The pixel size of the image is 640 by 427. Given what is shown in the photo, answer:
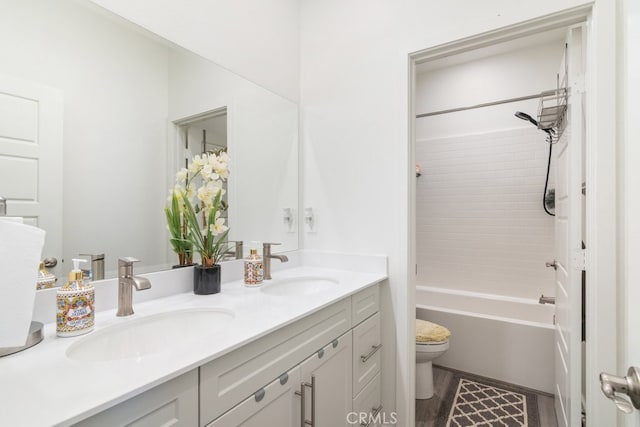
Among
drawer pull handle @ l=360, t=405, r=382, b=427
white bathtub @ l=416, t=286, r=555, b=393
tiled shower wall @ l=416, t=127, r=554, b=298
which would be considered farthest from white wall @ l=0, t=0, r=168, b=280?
tiled shower wall @ l=416, t=127, r=554, b=298

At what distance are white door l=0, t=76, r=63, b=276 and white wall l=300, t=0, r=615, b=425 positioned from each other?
1180 mm

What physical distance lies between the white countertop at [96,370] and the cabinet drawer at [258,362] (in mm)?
37

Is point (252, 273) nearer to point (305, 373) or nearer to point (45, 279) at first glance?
point (305, 373)

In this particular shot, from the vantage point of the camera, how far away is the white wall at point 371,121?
4.92 feet

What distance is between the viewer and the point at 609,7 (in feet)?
3.65

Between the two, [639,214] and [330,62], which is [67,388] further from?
[330,62]

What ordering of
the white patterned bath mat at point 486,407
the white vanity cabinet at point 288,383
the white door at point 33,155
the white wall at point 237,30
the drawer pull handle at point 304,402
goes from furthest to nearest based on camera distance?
the white patterned bath mat at point 486,407
the white wall at point 237,30
the drawer pull handle at point 304,402
the white door at point 33,155
the white vanity cabinet at point 288,383

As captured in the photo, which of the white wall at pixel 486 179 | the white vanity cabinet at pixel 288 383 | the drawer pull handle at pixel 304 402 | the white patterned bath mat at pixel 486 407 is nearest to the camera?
the white vanity cabinet at pixel 288 383

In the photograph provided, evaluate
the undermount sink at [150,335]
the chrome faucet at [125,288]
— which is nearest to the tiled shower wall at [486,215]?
the undermount sink at [150,335]

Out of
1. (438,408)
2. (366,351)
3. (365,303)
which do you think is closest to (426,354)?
(438,408)

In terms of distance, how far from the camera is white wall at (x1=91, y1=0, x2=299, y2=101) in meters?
1.17

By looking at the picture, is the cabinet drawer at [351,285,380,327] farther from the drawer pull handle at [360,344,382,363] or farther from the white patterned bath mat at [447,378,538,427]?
the white patterned bath mat at [447,378,538,427]

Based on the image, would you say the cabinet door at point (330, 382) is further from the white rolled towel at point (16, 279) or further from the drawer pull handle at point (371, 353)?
the white rolled towel at point (16, 279)

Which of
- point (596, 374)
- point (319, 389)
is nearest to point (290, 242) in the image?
point (319, 389)
